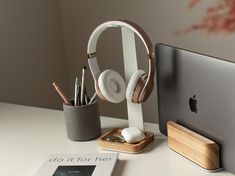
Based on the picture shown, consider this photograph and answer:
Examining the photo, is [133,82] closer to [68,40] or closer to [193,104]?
[193,104]

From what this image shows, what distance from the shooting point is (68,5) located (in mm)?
2027

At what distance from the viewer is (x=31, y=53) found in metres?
1.89

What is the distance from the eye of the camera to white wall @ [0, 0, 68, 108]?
1.76 meters

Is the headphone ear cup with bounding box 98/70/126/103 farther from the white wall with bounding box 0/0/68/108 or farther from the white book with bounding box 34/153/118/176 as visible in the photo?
the white wall with bounding box 0/0/68/108

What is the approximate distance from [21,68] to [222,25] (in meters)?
0.79

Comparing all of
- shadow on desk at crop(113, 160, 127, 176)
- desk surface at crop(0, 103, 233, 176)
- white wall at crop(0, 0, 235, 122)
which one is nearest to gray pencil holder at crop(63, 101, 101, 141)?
desk surface at crop(0, 103, 233, 176)

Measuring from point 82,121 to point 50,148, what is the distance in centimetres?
11

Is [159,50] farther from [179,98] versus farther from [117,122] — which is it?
[117,122]

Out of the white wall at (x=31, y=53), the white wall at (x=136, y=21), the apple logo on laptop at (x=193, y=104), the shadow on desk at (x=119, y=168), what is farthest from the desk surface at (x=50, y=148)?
the white wall at (x=136, y=21)

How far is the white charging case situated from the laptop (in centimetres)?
8

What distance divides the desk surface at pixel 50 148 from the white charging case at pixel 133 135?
0.04 m


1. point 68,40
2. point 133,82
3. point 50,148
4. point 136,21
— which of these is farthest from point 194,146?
point 68,40

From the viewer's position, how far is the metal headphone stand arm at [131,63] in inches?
46.5

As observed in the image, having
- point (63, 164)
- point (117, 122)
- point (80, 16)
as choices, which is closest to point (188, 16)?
point (80, 16)
